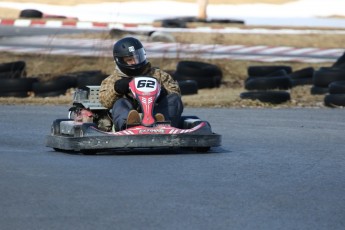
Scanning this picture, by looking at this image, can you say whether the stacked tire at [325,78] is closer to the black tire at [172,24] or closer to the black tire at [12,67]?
the black tire at [12,67]

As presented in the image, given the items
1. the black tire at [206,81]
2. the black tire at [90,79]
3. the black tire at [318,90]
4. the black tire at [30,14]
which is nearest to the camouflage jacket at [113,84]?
the black tire at [90,79]

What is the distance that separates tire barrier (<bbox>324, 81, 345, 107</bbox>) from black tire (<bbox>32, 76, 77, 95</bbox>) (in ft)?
13.3

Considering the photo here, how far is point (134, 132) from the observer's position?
9398mm

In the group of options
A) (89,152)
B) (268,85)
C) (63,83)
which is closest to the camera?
(89,152)

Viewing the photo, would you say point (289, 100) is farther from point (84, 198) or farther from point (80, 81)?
point (84, 198)

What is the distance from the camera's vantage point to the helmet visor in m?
10.1

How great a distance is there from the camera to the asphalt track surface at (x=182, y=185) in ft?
20.5

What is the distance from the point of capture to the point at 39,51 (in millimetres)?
22875

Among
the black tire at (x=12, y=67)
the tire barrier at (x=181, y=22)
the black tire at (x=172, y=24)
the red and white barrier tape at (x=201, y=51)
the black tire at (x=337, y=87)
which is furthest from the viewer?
the tire barrier at (x=181, y=22)

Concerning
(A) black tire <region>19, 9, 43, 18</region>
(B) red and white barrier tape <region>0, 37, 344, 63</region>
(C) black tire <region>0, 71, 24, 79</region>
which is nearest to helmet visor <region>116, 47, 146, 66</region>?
(C) black tire <region>0, 71, 24, 79</region>

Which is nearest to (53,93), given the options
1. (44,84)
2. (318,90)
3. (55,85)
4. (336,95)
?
(55,85)

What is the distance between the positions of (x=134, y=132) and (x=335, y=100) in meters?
6.43

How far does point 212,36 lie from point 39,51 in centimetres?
608

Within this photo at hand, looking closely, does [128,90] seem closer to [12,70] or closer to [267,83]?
[267,83]
